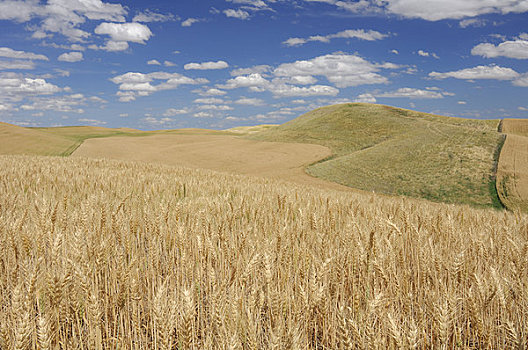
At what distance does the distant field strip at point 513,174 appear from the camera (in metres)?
19.5

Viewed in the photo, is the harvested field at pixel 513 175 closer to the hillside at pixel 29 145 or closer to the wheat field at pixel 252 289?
the wheat field at pixel 252 289

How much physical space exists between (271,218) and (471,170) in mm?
25897

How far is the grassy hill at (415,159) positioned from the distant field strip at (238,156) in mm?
2119

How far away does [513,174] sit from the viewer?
22.4 meters

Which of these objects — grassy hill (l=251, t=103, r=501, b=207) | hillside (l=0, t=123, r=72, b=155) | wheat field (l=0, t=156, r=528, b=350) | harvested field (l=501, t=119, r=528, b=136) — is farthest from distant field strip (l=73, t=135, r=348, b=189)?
harvested field (l=501, t=119, r=528, b=136)

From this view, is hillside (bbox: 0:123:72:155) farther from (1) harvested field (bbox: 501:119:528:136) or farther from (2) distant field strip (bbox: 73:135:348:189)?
(1) harvested field (bbox: 501:119:528:136)

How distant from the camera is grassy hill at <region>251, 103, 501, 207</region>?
2247cm

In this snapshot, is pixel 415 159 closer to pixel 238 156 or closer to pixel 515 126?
pixel 238 156

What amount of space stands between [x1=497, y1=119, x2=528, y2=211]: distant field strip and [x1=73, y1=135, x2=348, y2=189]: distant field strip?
1113 cm

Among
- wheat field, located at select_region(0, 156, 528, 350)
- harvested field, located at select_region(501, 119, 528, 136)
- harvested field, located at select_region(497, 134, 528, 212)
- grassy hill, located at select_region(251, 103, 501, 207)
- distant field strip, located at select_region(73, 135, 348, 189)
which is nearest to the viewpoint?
wheat field, located at select_region(0, 156, 528, 350)

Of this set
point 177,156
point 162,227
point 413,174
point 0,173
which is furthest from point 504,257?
point 177,156

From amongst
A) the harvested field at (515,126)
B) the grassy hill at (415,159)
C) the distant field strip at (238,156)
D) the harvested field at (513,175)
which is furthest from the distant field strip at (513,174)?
the harvested field at (515,126)

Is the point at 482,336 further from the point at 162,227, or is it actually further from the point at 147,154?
the point at 147,154

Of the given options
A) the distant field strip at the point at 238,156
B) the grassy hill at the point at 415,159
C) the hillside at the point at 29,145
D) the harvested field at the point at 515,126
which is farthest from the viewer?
the harvested field at the point at 515,126
